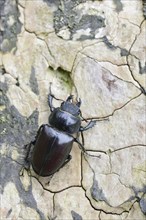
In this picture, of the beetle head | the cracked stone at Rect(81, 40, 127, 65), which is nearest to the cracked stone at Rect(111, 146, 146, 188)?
the beetle head

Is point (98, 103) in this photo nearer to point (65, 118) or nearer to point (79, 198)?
point (65, 118)

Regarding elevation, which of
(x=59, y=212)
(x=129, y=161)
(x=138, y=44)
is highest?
(x=138, y=44)

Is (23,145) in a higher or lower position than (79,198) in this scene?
higher

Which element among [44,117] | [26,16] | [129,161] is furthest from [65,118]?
[26,16]

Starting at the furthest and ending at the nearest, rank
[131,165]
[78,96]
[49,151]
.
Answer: [78,96], [131,165], [49,151]

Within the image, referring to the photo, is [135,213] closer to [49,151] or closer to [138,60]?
[49,151]

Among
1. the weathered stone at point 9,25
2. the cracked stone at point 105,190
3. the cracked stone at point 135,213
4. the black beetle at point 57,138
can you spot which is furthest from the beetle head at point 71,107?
the cracked stone at point 135,213

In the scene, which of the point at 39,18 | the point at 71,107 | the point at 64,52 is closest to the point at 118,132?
the point at 71,107
